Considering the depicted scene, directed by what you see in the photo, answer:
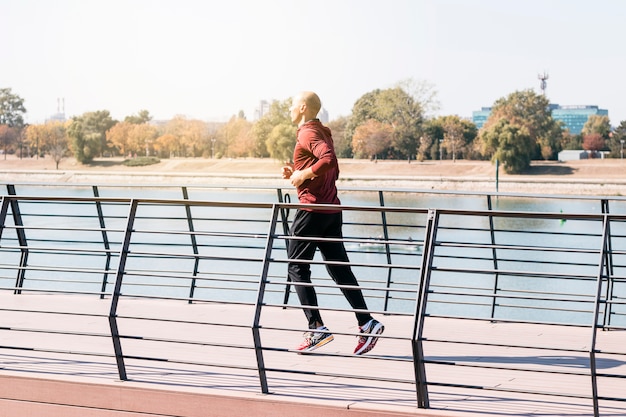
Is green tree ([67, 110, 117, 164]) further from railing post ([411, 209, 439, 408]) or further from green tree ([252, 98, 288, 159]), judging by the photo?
railing post ([411, 209, 439, 408])

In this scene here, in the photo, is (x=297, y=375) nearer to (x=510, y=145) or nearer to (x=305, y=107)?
(x=305, y=107)

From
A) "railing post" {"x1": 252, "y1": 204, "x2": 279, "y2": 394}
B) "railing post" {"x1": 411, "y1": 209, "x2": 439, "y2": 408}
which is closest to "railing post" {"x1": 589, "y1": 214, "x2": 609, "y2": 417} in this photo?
"railing post" {"x1": 411, "y1": 209, "x2": 439, "y2": 408}

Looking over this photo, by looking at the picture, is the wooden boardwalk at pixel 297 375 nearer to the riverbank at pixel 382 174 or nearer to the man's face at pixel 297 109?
the man's face at pixel 297 109

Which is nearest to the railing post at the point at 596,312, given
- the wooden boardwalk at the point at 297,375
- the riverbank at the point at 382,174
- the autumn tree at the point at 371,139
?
the wooden boardwalk at the point at 297,375

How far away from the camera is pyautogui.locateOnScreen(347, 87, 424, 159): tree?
105125 mm

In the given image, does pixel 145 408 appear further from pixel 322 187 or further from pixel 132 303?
pixel 132 303

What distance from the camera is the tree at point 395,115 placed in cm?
10512

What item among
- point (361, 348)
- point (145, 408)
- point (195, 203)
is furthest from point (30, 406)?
point (361, 348)

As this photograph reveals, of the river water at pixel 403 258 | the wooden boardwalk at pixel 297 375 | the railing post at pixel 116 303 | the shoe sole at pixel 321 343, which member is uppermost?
the railing post at pixel 116 303

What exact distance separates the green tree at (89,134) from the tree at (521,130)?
42239mm

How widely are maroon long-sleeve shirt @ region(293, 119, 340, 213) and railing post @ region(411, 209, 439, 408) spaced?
1245 millimetres

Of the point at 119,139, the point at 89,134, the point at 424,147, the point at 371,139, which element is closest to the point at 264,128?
the point at 371,139

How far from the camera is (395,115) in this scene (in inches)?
4333

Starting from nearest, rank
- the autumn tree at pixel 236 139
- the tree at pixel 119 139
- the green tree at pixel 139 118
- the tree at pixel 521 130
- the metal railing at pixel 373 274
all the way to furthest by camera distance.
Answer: the metal railing at pixel 373 274, the tree at pixel 521 130, the autumn tree at pixel 236 139, the tree at pixel 119 139, the green tree at pixel 139 118
